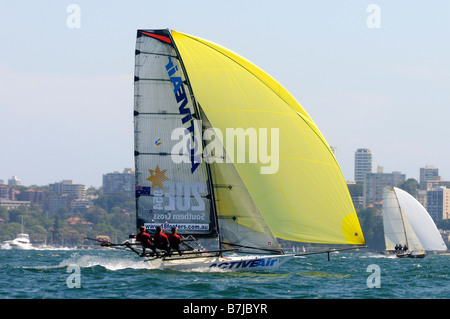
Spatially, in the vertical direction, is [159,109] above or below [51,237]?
above

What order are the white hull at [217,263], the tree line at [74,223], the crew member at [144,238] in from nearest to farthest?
the crew member at [144,238] → the white hull at [217,263] → the tree line at [74,223]

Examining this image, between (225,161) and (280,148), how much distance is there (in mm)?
1423

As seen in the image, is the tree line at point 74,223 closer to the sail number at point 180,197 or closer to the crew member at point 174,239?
the sail number at point 180,197

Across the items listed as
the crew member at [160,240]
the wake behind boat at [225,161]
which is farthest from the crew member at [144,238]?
the wake behind boat at [225,161]

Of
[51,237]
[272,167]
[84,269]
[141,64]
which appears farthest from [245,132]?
[51,237]

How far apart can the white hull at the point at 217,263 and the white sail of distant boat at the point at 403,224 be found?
1410 inches

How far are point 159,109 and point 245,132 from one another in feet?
7.59

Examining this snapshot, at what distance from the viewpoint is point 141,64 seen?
70.0 feet

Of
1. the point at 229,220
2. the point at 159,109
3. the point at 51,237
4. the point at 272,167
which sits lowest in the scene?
the point at 51,237

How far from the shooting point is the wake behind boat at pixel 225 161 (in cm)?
2058

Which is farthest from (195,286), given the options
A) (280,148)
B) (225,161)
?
(280,148)
